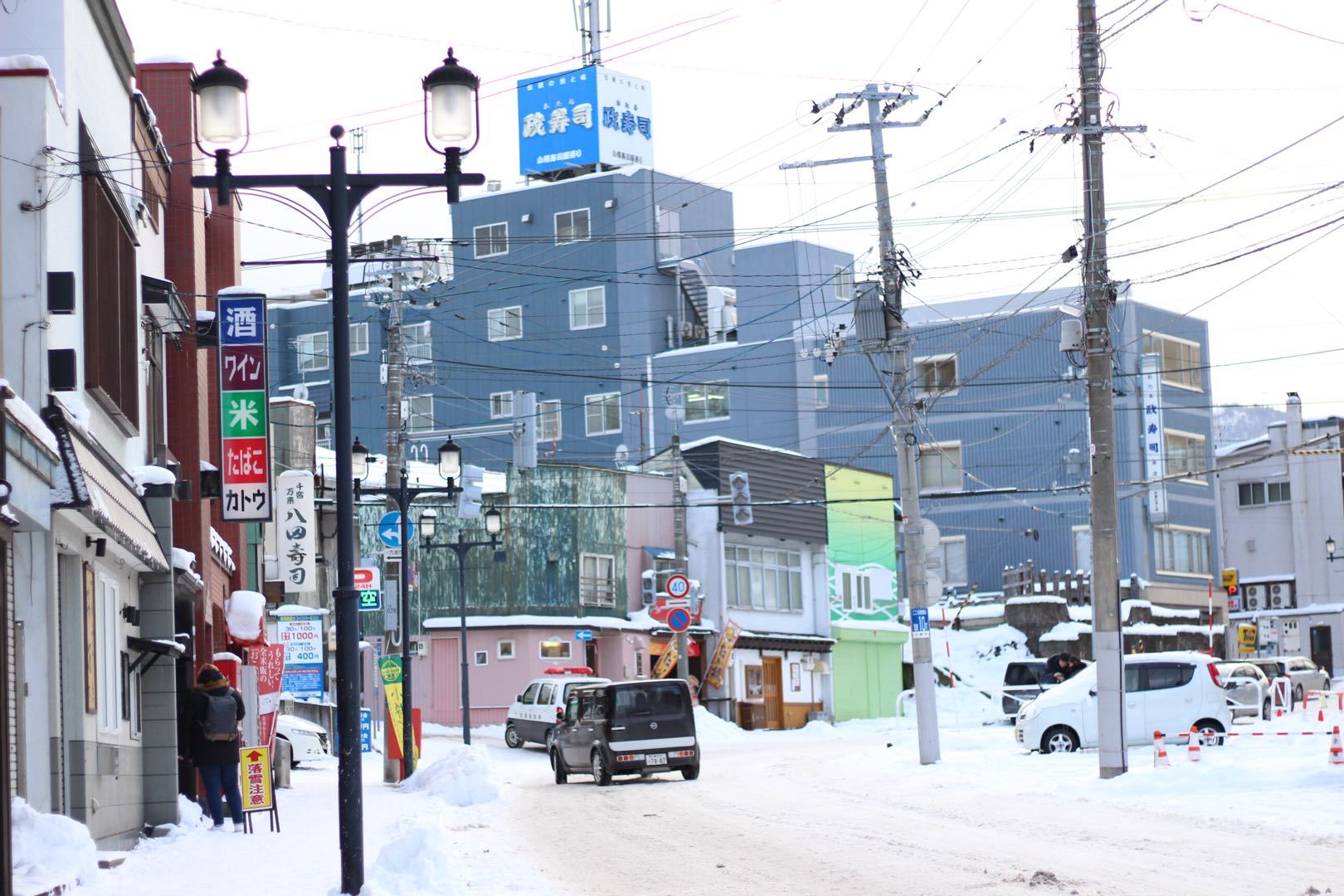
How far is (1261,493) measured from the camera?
8731 centimetres

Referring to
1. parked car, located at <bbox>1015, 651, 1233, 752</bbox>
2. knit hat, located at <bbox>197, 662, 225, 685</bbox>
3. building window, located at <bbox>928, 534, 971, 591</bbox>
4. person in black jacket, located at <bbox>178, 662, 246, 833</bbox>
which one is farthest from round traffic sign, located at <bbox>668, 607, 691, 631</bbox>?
building window, located at <bbox>928, 534, 971, 591</bbox>

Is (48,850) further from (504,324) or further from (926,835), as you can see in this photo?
(504,324)

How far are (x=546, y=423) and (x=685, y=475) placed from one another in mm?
19767

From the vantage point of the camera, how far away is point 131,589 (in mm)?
20312

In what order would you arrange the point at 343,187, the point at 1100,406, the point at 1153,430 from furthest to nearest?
the point at 1153,430 → the point at 1100,406 → the point at 343,187

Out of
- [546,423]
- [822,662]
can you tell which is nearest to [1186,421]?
[822,662]

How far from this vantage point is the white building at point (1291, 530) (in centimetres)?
8250

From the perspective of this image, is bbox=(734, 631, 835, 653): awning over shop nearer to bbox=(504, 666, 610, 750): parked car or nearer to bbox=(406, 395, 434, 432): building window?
bbox=(504, 666, 610, 750): parked car

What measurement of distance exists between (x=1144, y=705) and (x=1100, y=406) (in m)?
7.75

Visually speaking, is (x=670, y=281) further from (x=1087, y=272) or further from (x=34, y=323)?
(x=34, y=323)

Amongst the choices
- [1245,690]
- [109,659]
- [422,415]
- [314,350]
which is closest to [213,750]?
[109,659]

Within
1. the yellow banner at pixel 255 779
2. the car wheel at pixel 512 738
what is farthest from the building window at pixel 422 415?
the yellow banner at pixel 255 779

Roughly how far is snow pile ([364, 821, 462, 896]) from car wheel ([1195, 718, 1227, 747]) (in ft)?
61.3

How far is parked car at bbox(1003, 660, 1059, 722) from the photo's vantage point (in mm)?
47156
